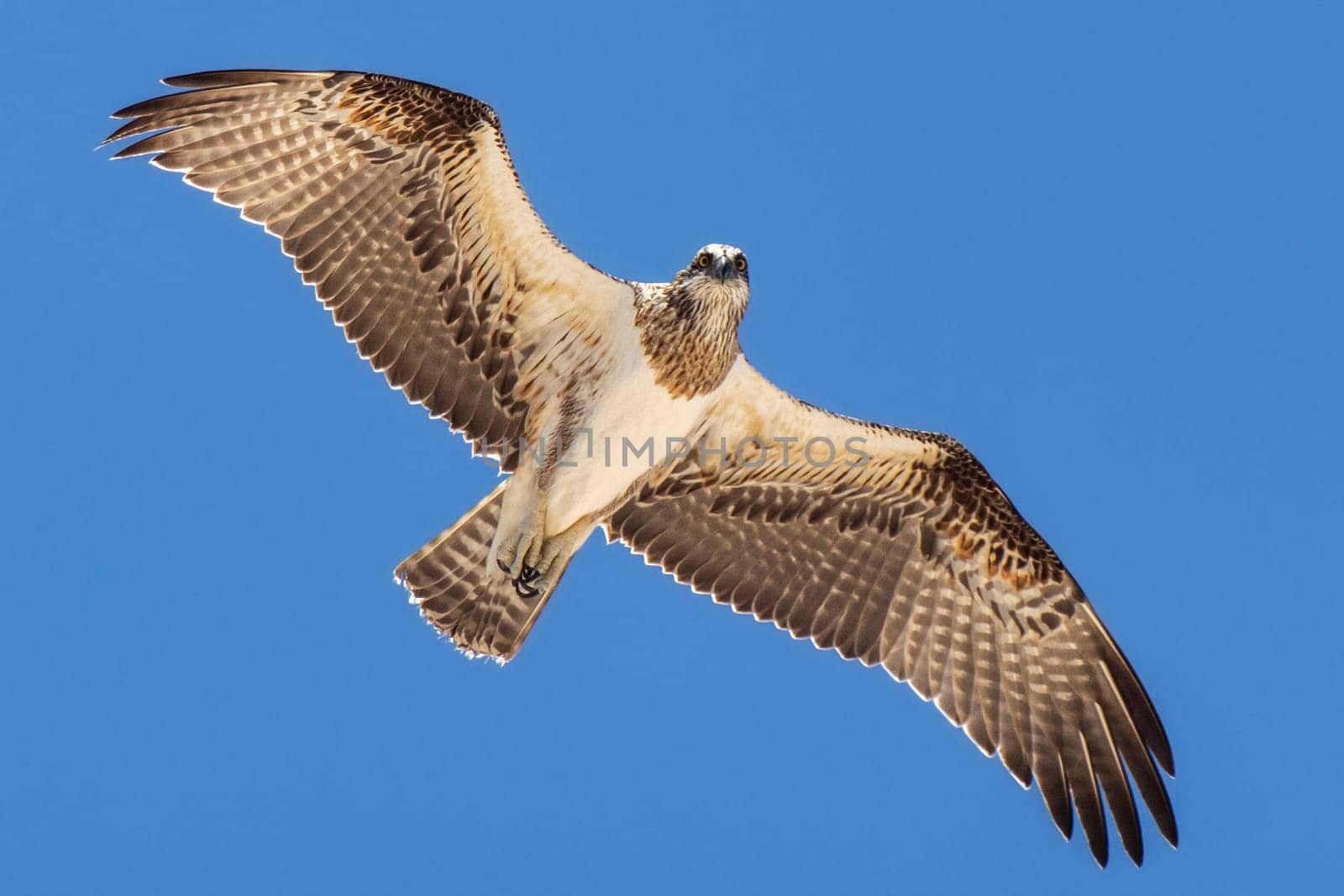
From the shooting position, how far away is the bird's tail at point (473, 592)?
12227 mm

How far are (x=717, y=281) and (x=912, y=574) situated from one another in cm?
288

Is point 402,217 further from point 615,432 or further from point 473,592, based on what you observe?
point 473,592

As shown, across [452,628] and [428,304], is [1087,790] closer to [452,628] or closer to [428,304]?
[452,628]

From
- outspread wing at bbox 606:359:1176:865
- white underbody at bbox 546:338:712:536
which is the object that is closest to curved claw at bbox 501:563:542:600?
white underbody at bbox 546:338:712:536

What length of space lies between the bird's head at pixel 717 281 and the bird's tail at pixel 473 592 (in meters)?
1.89

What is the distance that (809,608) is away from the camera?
1325 cm

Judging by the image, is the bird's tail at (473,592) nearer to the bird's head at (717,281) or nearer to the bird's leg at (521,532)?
the bird's leg at (521,532)

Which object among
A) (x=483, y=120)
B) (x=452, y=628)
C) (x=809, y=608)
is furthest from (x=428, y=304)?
(x=809, y=608)

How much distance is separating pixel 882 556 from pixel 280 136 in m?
5.15

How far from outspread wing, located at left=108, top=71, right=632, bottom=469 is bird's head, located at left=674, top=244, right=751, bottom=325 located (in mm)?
548

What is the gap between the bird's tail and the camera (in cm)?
1223

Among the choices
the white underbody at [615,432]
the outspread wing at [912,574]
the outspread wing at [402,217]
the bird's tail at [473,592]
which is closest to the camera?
the outspread wing at [402,217]

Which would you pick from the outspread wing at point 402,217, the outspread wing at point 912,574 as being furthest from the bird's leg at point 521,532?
the outspread wing at point 912,574

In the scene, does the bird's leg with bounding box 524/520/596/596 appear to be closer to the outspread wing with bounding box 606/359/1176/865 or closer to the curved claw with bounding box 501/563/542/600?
the curved claw with bounding box 501/563/542/600
